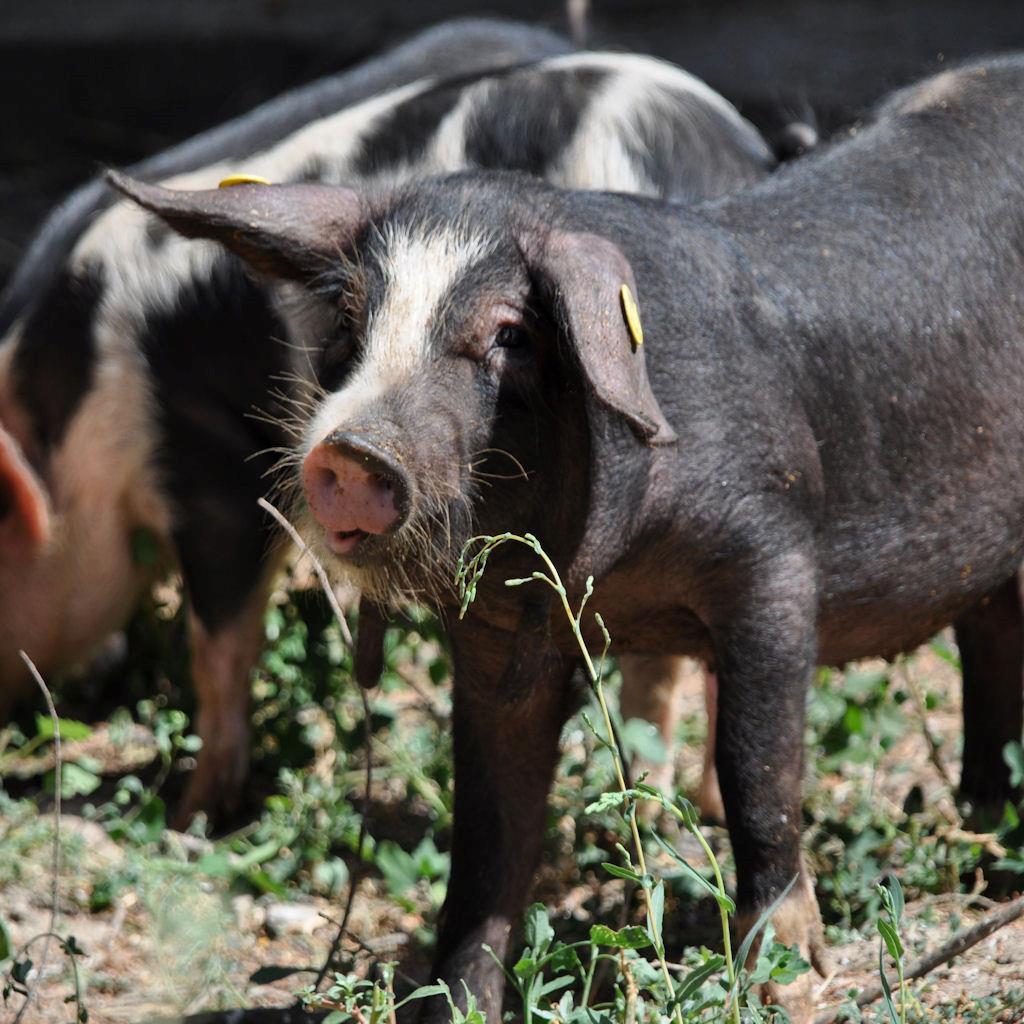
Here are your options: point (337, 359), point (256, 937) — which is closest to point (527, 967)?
point (337, 359)

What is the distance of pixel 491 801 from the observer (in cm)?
282

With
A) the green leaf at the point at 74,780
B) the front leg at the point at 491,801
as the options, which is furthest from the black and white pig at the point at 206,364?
the front leg at the point at 491,801

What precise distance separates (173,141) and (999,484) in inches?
211

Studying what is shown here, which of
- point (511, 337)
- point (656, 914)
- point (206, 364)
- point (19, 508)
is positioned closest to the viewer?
point (656, 914)

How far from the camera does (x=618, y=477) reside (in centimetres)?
246

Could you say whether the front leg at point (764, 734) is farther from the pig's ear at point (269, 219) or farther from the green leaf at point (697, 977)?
the pig's ear at point (269, 219)

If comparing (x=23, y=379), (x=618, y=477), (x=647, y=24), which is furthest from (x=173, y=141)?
(x=618, y=477)

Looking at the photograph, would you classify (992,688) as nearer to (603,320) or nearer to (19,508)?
(603,320)

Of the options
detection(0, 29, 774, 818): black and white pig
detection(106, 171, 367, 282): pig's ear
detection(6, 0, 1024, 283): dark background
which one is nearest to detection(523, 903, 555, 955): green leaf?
detection(106, 171, 367, 282): pig's ear

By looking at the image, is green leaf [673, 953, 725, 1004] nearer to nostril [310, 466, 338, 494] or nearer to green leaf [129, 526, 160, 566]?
nostril [310, 466, 338, 494]

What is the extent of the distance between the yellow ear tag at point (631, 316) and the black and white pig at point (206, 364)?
1554mm

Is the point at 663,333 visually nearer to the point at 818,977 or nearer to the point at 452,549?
the point at 452,549

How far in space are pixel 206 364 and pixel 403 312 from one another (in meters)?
1.88

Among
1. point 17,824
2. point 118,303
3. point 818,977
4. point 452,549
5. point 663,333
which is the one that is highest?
point 663,333
